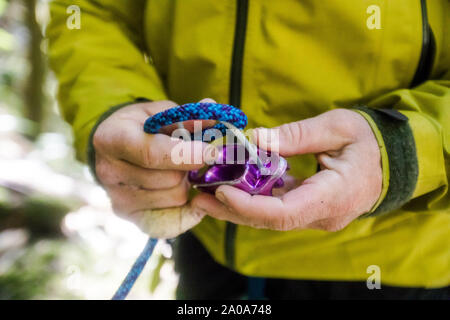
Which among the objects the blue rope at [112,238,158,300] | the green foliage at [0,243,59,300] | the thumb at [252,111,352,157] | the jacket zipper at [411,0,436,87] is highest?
the jacket zipper at [411,0,436,87]

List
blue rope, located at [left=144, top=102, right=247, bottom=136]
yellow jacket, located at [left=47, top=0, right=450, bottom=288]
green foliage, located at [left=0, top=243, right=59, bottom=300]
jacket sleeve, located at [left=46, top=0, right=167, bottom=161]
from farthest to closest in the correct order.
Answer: green foliage, located at [left=0, top=243, right=59, bottom=300] → jacket sleeve, located at [left=46, top=0, right=167, bottom=161] → yellow jacket, located at [left=47, top=0, right=450, bottom=288] → blue rope, located at [left=144, top=102, right=247, bottom=136]

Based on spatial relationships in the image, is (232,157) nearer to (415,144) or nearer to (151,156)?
(151,156)

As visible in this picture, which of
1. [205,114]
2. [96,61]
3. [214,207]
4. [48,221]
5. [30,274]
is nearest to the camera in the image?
[205,114]

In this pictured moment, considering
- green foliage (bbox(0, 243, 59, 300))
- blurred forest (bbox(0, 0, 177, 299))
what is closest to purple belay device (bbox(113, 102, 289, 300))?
blurred forest (bbox(0, 0, 177, 299))

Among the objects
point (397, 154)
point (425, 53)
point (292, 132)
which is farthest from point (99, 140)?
point (425, 53)

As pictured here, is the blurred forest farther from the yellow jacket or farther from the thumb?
the thumb

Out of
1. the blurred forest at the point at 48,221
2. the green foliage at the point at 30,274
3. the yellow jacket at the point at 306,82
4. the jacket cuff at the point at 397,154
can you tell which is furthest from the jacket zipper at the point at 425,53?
the green foliage at the point at 30,274

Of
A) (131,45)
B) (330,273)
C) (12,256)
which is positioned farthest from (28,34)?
(330,273)

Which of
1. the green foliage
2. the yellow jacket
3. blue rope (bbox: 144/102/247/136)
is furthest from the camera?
the green foliage
